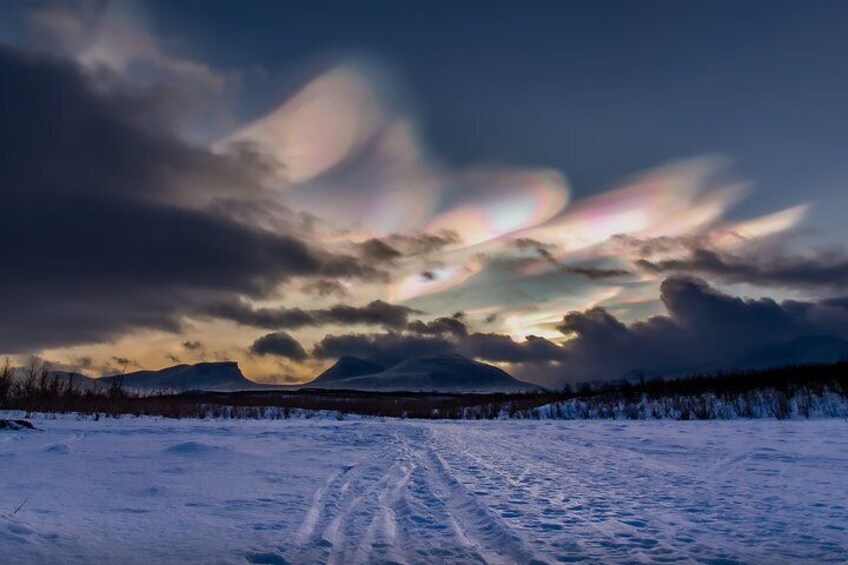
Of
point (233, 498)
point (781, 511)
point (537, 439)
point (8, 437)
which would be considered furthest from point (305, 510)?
point (8, 437)

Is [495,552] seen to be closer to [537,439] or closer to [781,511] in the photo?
[781,511]

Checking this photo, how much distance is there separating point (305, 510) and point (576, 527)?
299 centimetres

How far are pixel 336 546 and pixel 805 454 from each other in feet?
34.1

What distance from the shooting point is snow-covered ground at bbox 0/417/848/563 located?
500cm

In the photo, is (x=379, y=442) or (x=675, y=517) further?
(x=379, y=442)

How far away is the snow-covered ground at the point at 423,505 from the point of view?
4996 mm

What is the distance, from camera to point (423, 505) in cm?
698

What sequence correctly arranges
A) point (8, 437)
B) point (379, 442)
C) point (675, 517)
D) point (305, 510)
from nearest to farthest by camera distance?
1. point (675, 517)
2. point (305, 510)
3. point (8, 437)
4. point (379, 442)

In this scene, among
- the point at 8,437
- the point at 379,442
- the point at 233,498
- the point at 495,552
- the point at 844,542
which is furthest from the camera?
the point at 379,442

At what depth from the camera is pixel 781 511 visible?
256 inches

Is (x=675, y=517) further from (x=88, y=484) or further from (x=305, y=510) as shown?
(x=88, y=484)

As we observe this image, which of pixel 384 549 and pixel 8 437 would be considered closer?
pixel 384 549

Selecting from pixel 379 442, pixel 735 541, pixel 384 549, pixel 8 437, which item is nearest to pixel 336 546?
pixel 384 549

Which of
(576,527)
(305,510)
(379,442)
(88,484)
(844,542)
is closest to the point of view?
(844,542)
